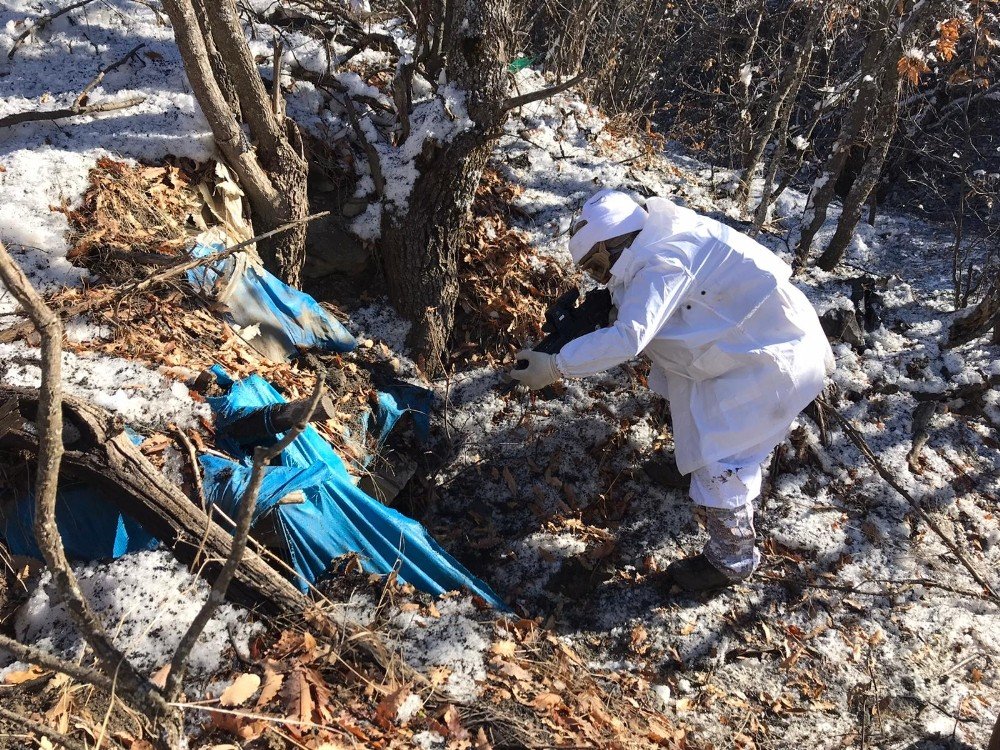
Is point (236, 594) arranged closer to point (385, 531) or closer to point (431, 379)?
point (385, 531)

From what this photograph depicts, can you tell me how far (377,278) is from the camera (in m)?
4.35

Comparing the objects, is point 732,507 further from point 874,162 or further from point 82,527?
point 874,162

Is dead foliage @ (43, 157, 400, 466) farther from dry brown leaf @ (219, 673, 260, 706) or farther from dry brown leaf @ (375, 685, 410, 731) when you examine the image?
dry brown leaf @ (375, 685, 410, 731)

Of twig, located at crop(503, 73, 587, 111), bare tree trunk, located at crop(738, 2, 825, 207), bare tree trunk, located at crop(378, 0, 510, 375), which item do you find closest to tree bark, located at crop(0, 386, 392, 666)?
bare tree trunk, located at crop(378, 0, 510, 375)

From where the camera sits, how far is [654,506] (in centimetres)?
367

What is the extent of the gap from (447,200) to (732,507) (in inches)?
92.3

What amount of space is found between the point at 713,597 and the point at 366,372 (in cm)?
232

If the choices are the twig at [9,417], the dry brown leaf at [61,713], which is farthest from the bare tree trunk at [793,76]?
the dry brown leaf at [61,713]

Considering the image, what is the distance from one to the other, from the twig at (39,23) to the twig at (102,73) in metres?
0.41

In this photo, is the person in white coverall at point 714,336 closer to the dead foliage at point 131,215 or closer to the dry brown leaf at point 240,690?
the dry brown leaf at point 240,690

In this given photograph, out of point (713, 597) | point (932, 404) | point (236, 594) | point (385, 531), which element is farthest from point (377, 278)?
point (932, 404)

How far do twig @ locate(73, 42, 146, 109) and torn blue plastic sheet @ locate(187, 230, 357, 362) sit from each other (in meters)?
1.20

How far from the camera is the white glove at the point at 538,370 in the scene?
10.6ft


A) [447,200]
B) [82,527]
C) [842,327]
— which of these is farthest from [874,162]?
[82,527]
